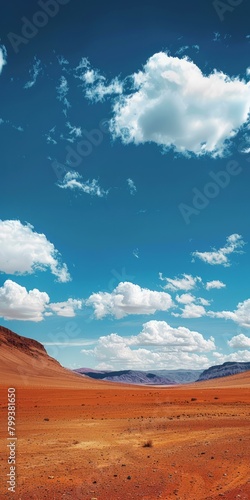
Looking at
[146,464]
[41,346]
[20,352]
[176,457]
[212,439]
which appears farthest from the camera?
[41,346]

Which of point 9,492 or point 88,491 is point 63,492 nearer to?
point 88,491

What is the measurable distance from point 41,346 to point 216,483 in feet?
550

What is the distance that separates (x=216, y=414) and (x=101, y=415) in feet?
23.3

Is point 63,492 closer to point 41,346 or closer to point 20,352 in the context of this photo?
point 20,352

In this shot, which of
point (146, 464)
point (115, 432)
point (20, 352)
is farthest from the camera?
point (20, 352)

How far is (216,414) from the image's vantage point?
2325 cm

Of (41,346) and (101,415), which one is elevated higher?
(41,346)

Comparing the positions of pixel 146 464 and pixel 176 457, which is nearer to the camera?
pixel 146 464

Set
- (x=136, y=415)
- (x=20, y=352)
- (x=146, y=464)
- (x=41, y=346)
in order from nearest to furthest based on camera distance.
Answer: (x=146, y=464) < (x=136, y=415) < (x=20, y=352) < (x=41, y=346)

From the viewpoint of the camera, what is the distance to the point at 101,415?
2319 centimetres

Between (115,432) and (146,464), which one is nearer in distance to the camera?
(146,464)

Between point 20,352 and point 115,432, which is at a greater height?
point 20,352

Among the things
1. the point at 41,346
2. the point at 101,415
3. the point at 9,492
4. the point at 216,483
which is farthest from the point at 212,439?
the point at 41,346

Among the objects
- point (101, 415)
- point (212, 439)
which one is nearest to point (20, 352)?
point (101, 415)
